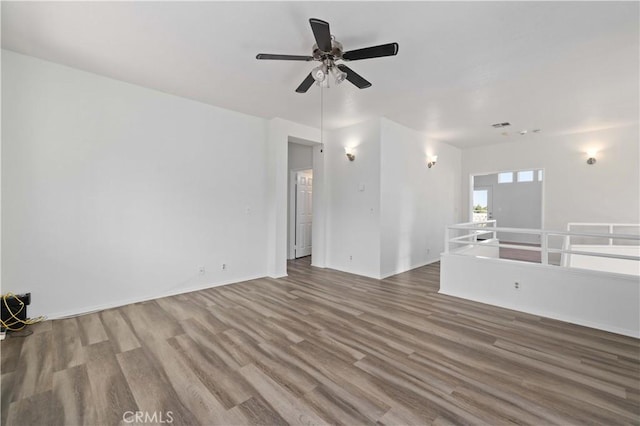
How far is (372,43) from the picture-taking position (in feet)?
8.57

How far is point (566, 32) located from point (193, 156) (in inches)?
175

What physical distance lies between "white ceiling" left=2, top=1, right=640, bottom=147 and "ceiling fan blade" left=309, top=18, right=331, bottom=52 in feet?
0.80

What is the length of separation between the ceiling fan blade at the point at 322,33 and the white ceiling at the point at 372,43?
24cm

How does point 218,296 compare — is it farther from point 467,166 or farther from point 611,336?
point 467,166

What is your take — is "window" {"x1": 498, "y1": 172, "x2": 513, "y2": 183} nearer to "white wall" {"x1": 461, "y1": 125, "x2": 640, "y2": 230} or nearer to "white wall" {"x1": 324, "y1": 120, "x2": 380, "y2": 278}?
"white wall" {"x1": 461, "y1": 125, "x2": 640, "y2": 230}

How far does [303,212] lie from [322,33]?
494 cm

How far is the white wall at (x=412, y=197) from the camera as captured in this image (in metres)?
4.93

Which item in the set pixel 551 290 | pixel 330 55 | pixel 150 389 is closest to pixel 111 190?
pixel 150 389

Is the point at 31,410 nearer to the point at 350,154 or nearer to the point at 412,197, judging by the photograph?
the point at 350,154

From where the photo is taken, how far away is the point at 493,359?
7.52 ft

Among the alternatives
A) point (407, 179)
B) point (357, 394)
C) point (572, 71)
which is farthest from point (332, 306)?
point (572, 71)

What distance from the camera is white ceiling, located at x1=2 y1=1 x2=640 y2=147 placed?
220 cm

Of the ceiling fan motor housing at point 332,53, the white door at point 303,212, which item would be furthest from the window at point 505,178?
the ceiling fan motor housing at point 332,53

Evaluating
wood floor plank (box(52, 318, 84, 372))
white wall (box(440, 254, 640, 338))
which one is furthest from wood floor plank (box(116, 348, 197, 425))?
white wall (box(440, 254, 640, 338))
